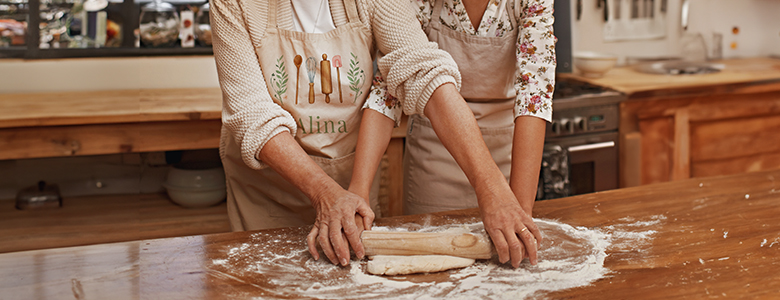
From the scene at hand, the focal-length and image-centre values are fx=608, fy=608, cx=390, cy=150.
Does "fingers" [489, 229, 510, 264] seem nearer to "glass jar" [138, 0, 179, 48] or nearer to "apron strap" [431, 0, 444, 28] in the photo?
"apron strap" [431, 0, 444, 28]

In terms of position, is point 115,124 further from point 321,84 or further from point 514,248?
point 514,248

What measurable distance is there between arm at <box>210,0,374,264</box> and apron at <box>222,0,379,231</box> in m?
0.07

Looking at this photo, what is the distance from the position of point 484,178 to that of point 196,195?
100 centimetres

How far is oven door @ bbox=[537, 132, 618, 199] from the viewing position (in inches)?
85.9

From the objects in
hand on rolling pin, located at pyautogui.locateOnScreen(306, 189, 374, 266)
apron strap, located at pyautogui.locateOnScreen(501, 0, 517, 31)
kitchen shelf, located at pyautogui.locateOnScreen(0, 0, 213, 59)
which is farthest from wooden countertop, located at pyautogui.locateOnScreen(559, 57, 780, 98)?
kitchen shelf, located at pyautogui.locateOnScreen(0, 0, 213, 59)

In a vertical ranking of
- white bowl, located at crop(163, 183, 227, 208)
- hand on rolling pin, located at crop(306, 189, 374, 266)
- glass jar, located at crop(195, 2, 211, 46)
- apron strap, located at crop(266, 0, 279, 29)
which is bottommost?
white bowl, located at crop(163, 183, 227, 208)

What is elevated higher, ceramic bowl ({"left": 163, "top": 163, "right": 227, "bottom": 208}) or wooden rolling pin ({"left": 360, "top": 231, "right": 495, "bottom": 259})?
wooden rolling pin ({"left": 360, "top": 231, "right": 495, "bottom": 259})

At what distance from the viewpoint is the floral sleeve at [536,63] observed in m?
1.20

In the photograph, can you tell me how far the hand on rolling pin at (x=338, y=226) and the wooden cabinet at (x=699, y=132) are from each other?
62.9 inches

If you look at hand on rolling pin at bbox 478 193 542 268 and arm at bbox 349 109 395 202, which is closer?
hand on rolling pin at bbox 478 193 542 268

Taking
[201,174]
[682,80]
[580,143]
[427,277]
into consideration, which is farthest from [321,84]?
[682,80]

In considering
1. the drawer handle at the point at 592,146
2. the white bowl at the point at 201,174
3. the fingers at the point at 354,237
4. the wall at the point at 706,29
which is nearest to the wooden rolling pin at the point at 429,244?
the fingers at the point at 354,237

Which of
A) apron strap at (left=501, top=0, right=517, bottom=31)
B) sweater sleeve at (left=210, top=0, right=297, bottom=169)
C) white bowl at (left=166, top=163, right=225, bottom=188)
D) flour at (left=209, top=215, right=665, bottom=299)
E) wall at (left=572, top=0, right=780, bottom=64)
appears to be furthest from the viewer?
wall at (left=572, top=0, right=780, bottom=64)

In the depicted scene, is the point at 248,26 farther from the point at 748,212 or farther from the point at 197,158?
the point at 748,212
